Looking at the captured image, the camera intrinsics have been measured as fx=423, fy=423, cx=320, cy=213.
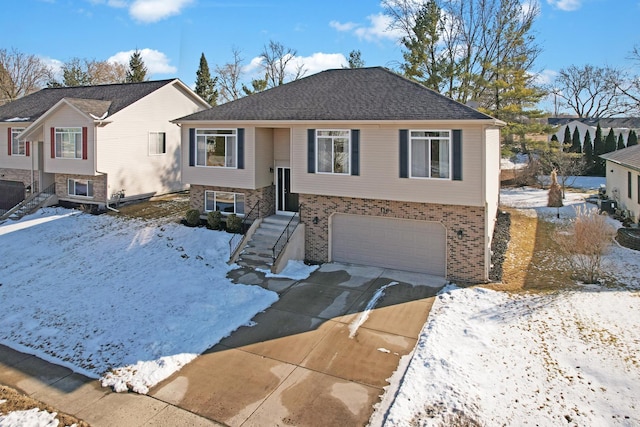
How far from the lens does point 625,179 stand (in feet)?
65.6

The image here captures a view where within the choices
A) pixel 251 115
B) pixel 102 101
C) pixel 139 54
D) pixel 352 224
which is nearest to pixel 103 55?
pixel 139 54

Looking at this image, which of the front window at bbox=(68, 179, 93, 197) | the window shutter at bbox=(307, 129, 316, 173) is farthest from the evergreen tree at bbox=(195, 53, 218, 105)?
the window shutter at bbox=(307, 129, 316, 173)

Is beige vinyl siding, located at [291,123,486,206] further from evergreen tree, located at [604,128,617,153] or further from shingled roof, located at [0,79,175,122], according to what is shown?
evergreen tree, located at [604,128,617,153]

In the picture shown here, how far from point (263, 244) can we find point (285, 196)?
8.99ft

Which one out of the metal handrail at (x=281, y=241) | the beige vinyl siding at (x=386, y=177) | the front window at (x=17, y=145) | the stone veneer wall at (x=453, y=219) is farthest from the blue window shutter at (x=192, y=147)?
the front window at (x=17, y=145)

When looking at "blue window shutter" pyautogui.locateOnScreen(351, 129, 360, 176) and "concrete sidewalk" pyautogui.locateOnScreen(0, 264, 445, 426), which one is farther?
"blue window shutter" pyautogui.locateOnScreen(351, 129, 360, 176)

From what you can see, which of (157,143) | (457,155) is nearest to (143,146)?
(157,143)

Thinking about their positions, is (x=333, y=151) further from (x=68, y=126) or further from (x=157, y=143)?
(x=68, y=126)

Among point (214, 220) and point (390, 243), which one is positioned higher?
point (214, 220)

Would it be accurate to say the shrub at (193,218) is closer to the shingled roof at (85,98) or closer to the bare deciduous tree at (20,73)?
the shingled roof at (85,98)

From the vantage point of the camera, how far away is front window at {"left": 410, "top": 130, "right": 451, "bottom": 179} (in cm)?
1297

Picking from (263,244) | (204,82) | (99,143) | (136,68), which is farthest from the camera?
(136,68)

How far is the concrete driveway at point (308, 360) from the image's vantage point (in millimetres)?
7195

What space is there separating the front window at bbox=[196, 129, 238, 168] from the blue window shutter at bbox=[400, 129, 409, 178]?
665 cm
